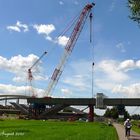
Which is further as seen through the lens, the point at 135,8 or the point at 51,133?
the point at 51,133

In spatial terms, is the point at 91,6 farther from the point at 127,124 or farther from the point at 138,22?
the point at 138,22

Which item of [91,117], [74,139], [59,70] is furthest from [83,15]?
[74,139]

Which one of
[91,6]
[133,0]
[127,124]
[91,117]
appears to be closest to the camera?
[133,0]

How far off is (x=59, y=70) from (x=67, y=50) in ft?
41.3

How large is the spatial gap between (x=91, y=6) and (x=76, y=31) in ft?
42.3

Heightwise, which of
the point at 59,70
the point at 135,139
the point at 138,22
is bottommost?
the point at 135,139

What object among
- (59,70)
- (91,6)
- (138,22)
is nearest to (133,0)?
(138,22)

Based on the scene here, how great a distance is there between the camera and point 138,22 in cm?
3281

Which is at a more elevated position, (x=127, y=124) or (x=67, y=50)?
(x=67, y=50)

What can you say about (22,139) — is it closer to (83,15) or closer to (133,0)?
(133,0)

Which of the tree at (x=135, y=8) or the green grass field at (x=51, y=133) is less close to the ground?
the tree at (x=135, y=8)

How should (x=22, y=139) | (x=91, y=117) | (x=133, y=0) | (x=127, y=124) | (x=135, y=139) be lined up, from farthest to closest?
(x=91, y=117), (x=127, y=124), (x=135, y=139), (x=22, y=139), (x=133, y=0)

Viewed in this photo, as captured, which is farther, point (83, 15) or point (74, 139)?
point (83, 15)

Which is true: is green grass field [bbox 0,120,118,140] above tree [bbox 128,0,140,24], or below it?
below
